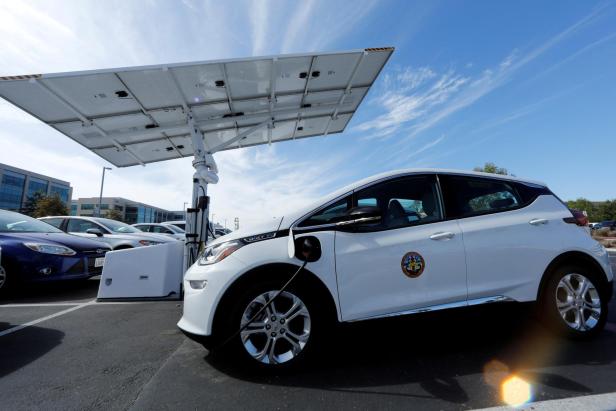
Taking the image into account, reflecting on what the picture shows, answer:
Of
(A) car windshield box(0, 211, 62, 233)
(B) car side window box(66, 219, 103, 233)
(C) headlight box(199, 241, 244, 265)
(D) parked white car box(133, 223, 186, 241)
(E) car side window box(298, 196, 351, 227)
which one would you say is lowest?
(C) headlight box(199, 241, 244, 265)

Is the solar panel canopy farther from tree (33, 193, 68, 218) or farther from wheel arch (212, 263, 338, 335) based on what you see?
tree (33, 193, 68, 218)

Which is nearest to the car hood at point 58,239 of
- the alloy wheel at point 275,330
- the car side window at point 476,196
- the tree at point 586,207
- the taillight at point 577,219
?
the alloy wheel at point 275,330

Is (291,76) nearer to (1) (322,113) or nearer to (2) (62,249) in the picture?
(1) (322,113)

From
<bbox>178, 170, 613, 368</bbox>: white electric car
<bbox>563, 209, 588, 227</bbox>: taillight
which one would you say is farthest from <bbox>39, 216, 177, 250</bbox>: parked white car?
<bbox>563, 209, 588, 227</bbox>: taillight

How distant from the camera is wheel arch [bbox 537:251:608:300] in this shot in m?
2.69

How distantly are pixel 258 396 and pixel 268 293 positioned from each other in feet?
2.17

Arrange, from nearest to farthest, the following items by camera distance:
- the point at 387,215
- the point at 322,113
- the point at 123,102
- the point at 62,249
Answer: the point at 387,215 < the point at 123,102 < the point at 62,249 < the point at 322,113

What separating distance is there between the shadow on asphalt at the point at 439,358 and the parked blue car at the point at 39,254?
4.15 metres

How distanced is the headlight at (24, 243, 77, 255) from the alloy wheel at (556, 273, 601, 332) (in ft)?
22.4

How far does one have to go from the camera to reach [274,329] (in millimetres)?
2236

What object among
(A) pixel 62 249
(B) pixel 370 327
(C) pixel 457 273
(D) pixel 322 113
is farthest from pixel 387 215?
(A) pixel 62 249

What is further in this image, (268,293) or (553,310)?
(553,310)

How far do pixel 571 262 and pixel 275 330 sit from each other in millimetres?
2813

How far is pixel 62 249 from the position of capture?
16.7ft
